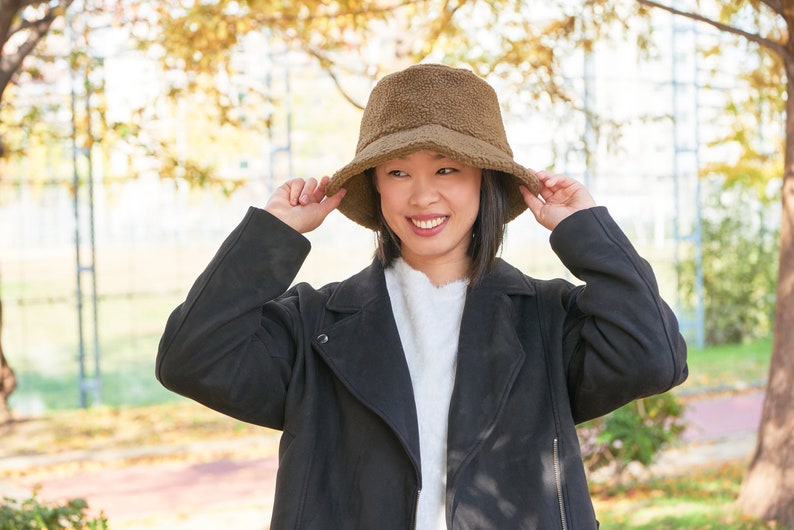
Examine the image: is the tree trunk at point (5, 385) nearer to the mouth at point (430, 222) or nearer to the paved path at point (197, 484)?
the paved path at point (197, 484)

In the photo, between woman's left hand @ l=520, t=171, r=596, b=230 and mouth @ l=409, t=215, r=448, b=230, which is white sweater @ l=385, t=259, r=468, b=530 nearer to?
mouth @ l=409, t=215, r=448, b=230

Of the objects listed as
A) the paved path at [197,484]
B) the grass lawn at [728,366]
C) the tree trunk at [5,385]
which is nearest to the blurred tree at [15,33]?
the tree trunk at [5,385]

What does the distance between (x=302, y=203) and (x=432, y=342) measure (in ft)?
1.43

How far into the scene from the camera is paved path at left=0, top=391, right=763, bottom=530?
6.16 metres

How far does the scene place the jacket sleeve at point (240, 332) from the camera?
200cm

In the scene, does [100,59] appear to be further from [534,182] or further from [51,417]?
[534,182]

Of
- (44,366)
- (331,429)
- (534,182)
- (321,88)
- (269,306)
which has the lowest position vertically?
(44,366)

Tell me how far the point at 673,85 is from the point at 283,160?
5.95 m

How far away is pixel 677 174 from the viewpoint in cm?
1358

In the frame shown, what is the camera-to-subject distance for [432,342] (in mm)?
2162

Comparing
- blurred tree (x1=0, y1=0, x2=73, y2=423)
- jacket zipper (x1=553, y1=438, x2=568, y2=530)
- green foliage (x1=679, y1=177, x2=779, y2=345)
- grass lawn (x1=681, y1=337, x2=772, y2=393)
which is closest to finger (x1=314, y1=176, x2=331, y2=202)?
jacket zipper (x1=553, y1=438, x2=568, y2=530)

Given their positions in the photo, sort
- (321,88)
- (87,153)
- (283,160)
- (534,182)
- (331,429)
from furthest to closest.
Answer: (321,88)
(283,160)
(87,153)
(534,182)
(331,429)

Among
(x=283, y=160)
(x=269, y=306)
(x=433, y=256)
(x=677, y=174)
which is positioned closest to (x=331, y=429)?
(x=269, y=306)

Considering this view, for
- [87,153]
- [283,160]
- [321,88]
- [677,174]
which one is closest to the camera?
[87,153]
